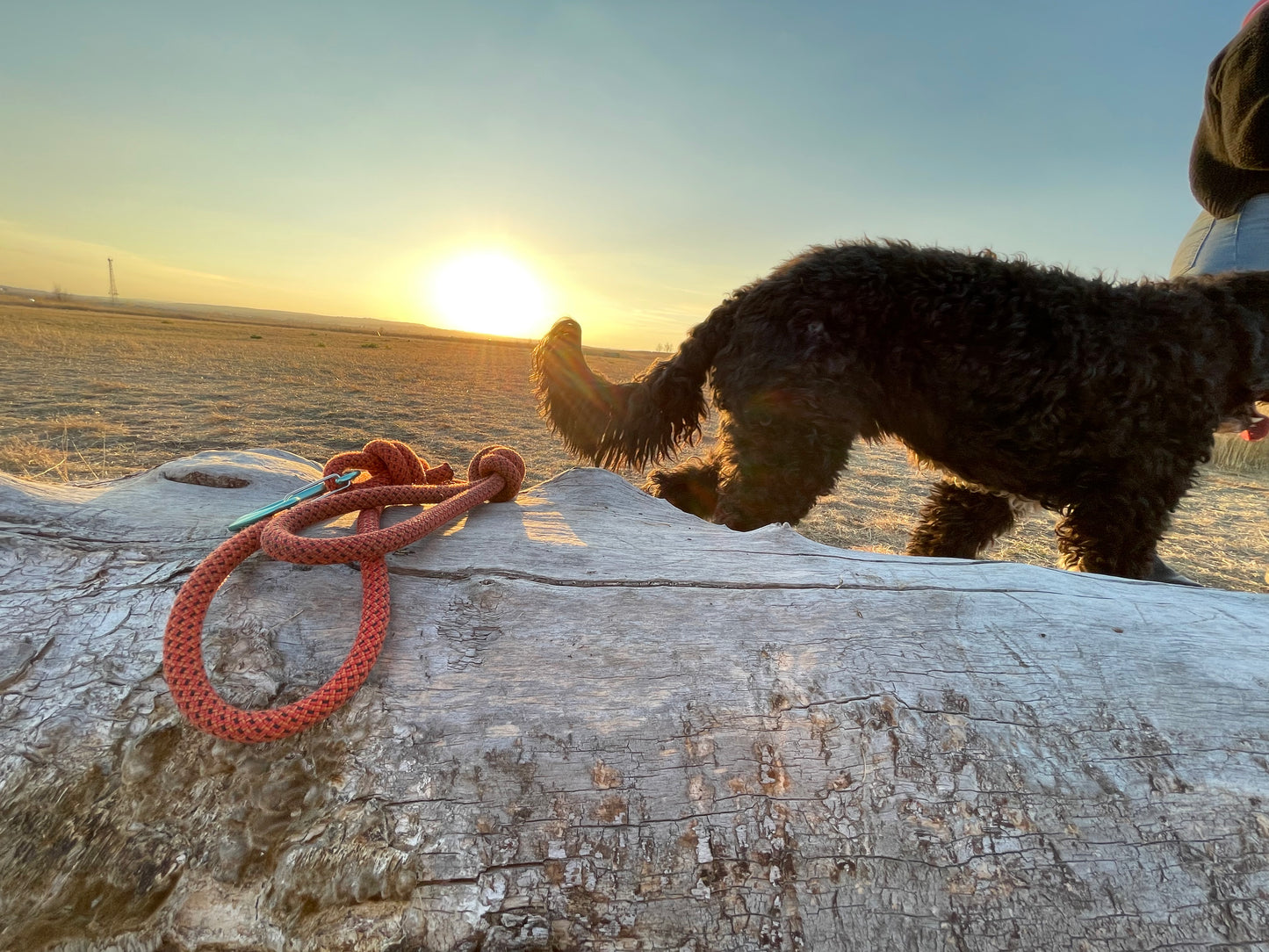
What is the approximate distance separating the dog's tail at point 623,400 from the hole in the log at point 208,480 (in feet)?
5.48

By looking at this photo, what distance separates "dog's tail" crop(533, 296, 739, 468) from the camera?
2.94 metres

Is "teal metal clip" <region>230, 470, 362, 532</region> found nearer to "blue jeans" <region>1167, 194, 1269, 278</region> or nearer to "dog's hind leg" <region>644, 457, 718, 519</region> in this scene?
"dog's hind leg" <region>644, 457, 718, 519</region>

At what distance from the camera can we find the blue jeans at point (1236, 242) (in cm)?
352

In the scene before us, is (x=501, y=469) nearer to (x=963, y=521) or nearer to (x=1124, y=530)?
(x=1124, y=530)

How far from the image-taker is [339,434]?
8445 mm

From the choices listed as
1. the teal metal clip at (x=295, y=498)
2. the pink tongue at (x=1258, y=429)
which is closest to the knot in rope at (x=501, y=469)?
the teal metal clip at (x=295, y=498)

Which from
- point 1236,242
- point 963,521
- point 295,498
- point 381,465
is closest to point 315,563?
point 295,498

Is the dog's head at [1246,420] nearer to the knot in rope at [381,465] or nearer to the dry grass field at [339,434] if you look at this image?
the dry grass field at [339,434]

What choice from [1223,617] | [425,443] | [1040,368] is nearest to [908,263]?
[1040,368]

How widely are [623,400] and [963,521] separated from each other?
7.84 ft

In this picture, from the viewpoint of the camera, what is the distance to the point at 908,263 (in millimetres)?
2615

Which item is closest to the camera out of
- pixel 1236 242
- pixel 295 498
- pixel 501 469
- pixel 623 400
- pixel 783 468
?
pixel 295 498

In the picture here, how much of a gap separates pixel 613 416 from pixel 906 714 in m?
2.22

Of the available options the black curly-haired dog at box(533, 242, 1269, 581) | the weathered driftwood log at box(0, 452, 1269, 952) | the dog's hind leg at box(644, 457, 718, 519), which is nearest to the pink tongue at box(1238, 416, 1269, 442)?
the black curly-haired dog at box(533, 242, 1269, 581)
